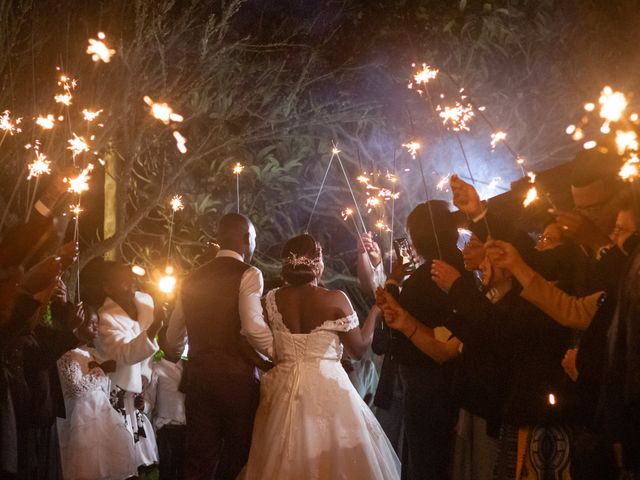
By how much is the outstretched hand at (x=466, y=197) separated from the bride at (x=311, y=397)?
1.67 meters

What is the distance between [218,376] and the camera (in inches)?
205

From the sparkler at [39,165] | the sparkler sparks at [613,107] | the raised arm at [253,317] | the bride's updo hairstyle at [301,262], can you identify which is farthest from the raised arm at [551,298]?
the sparkler at [39,165]

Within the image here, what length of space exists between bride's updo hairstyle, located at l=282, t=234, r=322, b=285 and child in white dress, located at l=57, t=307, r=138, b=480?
5.91 feet

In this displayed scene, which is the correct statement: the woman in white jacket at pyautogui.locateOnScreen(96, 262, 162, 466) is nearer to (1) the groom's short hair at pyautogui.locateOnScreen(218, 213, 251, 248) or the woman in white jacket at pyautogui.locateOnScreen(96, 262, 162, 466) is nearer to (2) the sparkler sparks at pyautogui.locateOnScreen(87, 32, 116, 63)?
Answer: (1) the groom's short hair at pyautogui.locateOnScreen(218, 213, 251, 248)

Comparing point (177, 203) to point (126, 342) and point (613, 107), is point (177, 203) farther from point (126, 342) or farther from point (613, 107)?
point (613, 107)

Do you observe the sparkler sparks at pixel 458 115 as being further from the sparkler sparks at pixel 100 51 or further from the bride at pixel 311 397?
the bride at pixel 311 397

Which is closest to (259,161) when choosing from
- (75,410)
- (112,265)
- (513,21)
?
(513,21)

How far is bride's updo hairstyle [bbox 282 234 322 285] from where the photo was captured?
5.43m

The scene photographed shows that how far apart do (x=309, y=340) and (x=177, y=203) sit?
6539 mm

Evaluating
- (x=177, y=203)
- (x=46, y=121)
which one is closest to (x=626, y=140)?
(x=46, y=121)

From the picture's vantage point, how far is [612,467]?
2725mm

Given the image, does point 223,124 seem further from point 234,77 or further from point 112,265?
point 112,265

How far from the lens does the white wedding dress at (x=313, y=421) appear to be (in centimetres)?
495

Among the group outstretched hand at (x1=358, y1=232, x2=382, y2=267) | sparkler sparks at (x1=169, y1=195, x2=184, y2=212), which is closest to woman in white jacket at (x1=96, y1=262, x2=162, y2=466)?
outstretched hand at (x1=358, y1=232, x2=382, y2=267)
